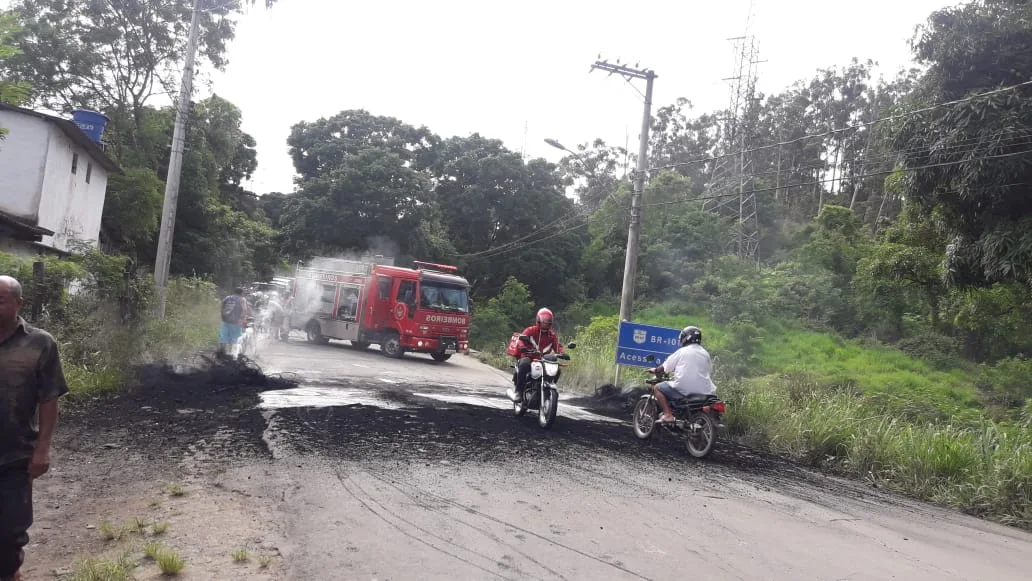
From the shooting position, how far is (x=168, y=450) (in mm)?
7656

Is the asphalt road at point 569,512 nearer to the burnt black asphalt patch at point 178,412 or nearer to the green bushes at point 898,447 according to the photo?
the burnt black asphalt patch at point 178,412

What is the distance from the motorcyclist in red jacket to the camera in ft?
37.5

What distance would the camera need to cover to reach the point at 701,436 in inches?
376

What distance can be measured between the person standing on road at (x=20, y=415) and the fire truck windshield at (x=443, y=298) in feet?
66.2

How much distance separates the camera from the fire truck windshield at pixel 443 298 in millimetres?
24344

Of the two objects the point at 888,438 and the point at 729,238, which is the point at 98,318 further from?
the point at 729,238

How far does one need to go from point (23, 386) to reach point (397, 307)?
66.8 feet

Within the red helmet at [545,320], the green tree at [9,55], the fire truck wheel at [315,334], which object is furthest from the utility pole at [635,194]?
the green tree at [9,55]

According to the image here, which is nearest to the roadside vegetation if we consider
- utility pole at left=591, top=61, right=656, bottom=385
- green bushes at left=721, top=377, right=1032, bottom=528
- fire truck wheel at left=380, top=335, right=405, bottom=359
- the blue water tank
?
green bushes at left=721, top=377, right=1032, bottom=528

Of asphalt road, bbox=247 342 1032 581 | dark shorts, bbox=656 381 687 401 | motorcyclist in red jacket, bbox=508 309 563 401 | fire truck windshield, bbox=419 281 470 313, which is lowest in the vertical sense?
asphalt road, bbox=247 342 1032 581

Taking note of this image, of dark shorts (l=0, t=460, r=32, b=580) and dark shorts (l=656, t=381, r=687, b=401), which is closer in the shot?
dark shorts (l=0, t=460, r=32, b=580)

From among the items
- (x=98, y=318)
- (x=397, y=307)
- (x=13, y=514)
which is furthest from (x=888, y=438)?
(x=397, y=307)

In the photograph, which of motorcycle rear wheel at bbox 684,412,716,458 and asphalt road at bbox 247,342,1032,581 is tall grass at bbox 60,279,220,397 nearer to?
asphalt road at bbox 247,342,1032,581

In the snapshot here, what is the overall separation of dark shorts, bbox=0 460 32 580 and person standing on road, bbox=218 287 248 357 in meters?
12.7
